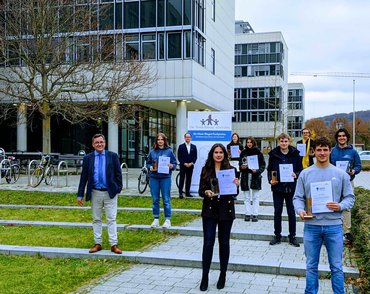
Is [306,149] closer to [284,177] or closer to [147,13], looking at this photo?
[284,177]

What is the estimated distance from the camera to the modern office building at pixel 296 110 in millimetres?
90188

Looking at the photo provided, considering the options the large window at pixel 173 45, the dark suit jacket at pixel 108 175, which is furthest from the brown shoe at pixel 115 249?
the large window at pixel 173 45

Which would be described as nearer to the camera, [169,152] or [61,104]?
[169,152]

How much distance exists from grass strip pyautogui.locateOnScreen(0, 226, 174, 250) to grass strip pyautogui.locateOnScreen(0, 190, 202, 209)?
3240 mm

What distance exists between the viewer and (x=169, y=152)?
9703 millimetres

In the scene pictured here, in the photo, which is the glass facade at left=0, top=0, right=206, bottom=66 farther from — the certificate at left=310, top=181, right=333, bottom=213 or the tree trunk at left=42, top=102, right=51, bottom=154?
the certificate at left=310, top=181, right=333, bottom=213

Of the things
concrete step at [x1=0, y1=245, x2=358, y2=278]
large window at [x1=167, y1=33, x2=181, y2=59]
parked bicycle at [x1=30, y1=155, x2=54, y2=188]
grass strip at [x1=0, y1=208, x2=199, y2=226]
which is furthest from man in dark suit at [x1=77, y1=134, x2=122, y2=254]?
large window at [x1=167, y1=33, x2=181, y2=59]

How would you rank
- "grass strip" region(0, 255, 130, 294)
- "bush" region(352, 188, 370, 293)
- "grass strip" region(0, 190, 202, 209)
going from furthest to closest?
"grass strip" region(0, 190, 202, 209), "bush" region(352, 188, 370, 293), "grass strip" region(0, 255, 130, 294)

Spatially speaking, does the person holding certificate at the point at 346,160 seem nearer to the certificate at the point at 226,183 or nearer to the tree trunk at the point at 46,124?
the certificate at the point at 226,183

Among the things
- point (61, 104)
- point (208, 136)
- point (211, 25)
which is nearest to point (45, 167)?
point (61, 104)

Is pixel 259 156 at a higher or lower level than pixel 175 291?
higher

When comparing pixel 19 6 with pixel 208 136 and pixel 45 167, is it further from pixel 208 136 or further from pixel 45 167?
pixel 208 136

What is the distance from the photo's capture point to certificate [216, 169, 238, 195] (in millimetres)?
6023

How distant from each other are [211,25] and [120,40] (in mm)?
10588
